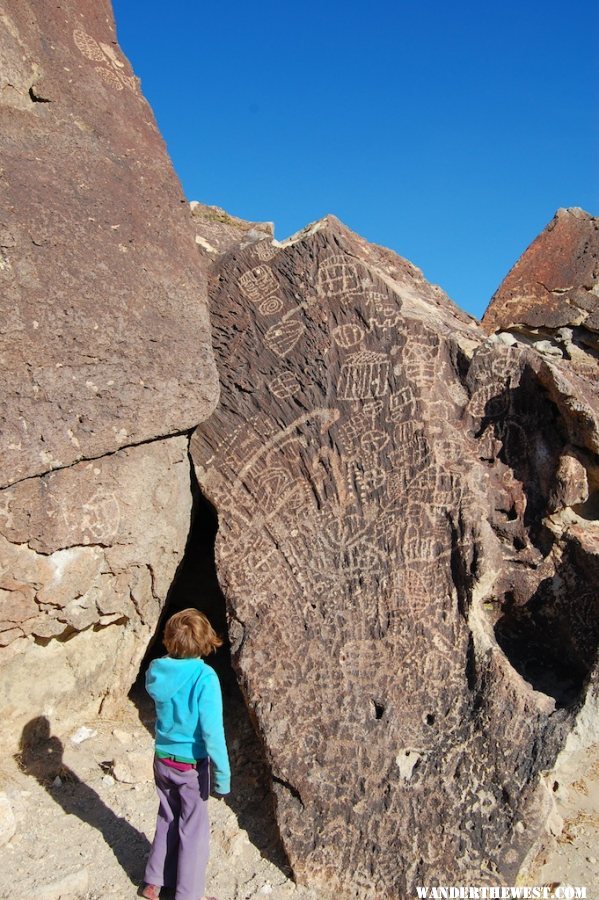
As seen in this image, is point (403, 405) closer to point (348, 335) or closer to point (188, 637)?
point (348, 335)

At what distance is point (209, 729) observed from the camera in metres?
2.50

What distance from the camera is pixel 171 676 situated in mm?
2584

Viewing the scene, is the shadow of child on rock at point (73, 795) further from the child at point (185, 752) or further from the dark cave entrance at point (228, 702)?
the dark cave entrance at point (228, 702)

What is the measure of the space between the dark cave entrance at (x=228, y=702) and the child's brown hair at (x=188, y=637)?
2.47 feet

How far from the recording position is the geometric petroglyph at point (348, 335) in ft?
12.0

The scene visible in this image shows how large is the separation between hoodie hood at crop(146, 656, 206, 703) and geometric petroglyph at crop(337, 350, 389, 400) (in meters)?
1.50

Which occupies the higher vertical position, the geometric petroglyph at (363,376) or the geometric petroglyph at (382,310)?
the geometric petroglyph at (382,310)

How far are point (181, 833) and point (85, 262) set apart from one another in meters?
2.31

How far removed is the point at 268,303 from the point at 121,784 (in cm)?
227

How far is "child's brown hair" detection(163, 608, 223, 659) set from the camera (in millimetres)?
2604

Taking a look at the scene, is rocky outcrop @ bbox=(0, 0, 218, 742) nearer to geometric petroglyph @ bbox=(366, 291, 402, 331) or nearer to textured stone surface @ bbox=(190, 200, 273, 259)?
textured stone surface @ bbox=(190, 200, 273, 259)

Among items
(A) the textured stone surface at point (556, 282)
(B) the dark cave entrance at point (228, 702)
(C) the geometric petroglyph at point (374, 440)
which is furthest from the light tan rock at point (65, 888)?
(A) the textured stone surface at point (556, 282)

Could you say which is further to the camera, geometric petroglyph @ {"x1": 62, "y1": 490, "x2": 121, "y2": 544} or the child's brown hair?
geometric petroglyph @ {"x1": 62, "y1": 490, "x2": 121, "y2": 544}

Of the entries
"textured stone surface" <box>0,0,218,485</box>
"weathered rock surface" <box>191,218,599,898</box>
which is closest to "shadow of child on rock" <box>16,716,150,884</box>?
"weathered rock surface" <box>191,218,599,898</box>
